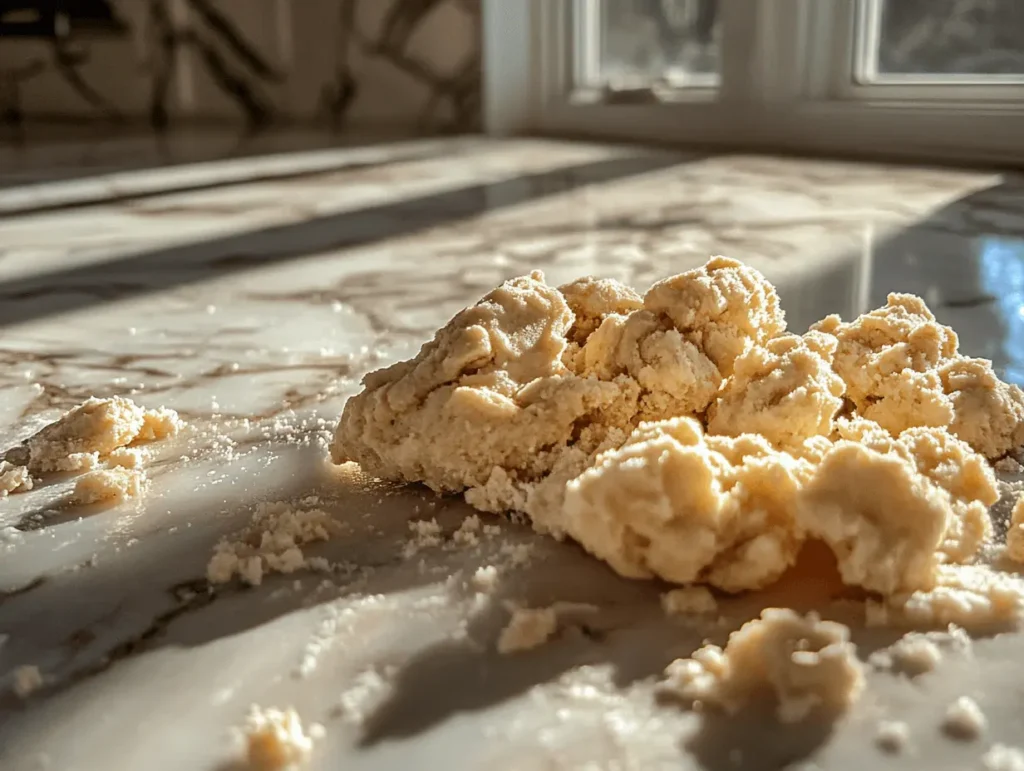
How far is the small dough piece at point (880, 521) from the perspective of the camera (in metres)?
0.45

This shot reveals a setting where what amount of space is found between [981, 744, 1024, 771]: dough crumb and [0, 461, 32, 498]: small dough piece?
50 centimetres

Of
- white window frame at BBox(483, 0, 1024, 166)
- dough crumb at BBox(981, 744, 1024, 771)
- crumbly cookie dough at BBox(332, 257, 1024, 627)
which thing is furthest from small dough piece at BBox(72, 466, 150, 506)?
white window frame at BBox(483, 0, 1024, 166)

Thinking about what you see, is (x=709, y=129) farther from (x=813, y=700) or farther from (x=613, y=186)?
(x=813, y=700)

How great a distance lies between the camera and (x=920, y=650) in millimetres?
413

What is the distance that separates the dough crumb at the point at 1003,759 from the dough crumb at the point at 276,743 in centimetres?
23

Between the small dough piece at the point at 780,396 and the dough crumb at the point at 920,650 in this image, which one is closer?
the dough crumb at the point at 920,650

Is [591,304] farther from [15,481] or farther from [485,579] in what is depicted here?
[15,481]

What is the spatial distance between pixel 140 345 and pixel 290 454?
1.04ft

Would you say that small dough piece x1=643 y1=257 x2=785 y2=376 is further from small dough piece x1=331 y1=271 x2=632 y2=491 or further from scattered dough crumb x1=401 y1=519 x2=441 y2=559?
scattered dough crumb x1=401 y1=519 x2=441 y2=559

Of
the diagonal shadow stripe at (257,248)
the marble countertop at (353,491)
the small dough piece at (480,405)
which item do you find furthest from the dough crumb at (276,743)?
the diagonal shadow stripe at (257,248)

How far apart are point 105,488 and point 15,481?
0.06 m

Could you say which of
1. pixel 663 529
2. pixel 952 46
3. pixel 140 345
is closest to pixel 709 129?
pixel 952 46

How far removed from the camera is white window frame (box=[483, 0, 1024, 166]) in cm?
183

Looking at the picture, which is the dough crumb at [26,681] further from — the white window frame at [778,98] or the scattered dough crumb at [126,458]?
the white window frame at [778,98]
